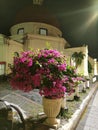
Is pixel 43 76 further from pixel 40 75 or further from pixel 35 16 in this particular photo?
pixel 35 16

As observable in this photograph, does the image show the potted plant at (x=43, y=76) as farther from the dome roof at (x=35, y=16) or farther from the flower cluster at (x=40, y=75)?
the dome roof at (x=35, y=16)

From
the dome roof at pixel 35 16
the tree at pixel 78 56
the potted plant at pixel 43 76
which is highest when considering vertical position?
the dome roof at pixel 35 16

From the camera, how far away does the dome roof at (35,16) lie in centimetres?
2888

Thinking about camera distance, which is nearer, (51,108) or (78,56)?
(51,108)

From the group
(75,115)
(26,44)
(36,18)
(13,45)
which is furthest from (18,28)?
(75,115)

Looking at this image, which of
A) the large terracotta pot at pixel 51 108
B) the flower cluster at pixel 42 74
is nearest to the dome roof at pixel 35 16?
the flower cluster at pixel 42 74

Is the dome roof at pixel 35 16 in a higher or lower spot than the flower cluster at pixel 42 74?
higher

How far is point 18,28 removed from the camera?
28.9 metres

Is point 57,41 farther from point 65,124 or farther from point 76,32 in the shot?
point 65,124

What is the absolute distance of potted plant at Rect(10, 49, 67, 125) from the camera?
5.09m

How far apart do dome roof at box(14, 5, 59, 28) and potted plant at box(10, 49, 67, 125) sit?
78.8 feet

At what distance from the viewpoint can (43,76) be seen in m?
5.09

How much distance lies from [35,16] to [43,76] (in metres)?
25.1

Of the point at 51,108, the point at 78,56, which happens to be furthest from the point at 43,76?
the point at 78,56
